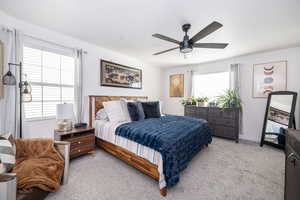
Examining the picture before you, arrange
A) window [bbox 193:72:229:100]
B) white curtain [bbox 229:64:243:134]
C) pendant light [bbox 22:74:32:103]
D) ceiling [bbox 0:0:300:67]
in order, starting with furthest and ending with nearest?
window [bbox 193:72:229:100] < white curtain [bbox 229:64:243:134] < pendant light [bbox 22:74:32:103] < ceiling [bbox 0:0:300:67]

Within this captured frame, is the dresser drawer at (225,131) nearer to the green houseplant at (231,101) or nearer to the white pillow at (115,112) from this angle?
the green houseplant at (231,101)

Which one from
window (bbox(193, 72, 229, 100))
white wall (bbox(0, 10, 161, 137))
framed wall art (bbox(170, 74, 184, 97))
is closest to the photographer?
white wall (bbox(0, 10, 161, 137))

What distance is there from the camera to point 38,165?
141cm

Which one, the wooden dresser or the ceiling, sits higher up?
the ceiling

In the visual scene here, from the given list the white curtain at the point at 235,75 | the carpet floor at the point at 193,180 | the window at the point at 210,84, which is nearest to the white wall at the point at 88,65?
the carpet floor at the point at 193,180

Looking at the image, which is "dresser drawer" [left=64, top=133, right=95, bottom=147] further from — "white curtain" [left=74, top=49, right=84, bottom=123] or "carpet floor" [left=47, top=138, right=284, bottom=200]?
"white curtain" [left=74, top=49, right=84, bottom=123]

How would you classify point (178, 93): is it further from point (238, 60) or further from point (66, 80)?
point (66, 80)

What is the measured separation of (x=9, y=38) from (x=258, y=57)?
5671 mm

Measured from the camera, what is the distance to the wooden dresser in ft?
11.4

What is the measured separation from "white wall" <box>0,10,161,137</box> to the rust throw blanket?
2.29 feet

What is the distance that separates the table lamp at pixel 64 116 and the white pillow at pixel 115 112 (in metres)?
0.71

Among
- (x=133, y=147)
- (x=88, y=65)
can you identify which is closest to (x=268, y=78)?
(x=133, y=147)

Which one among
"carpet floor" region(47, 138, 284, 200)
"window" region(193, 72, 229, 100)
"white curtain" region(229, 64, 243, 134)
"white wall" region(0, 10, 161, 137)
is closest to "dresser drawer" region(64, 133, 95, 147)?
"carpet floor" region(47, 138, 284, 200)

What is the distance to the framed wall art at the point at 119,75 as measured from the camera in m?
3.33
